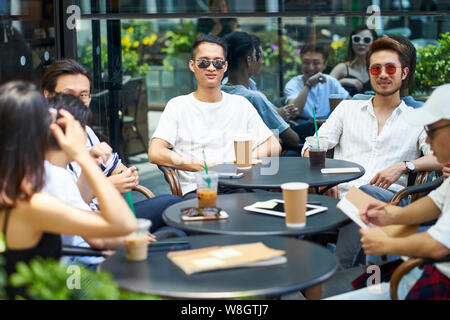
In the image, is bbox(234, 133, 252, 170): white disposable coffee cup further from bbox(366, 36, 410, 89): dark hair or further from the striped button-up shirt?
bbox(366, 36, 410, 89): dark hair

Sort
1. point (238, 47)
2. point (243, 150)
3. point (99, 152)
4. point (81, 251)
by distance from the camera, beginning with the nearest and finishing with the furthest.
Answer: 1. point (81, 251)
2. point (99, 152)
3. point (243, 150)
4. point (238, 47)

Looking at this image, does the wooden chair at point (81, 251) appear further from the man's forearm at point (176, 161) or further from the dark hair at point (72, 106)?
the man's forearm at point (176, 161)

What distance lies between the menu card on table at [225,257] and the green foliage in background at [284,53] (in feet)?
11.1

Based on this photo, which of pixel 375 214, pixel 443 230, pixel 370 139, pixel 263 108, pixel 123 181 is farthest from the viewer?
pixel 263 108

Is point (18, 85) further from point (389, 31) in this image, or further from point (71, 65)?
point (389, 31)

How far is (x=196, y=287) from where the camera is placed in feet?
6.66

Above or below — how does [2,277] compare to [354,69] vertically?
below

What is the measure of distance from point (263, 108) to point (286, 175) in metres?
1.45

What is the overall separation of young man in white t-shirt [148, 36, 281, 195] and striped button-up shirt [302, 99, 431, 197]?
0.44 meters

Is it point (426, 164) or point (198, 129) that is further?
point (198, 129)

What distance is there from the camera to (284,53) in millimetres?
5562

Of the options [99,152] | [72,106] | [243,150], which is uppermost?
[72,106]

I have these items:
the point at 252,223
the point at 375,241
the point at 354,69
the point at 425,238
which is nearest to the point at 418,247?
the point at 425,238

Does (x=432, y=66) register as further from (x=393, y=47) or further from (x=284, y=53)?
(x=393, y=47)
